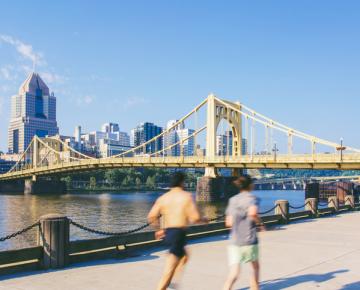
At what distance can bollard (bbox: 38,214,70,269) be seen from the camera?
33.4 ft

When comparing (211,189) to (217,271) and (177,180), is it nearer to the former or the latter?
(217,271)

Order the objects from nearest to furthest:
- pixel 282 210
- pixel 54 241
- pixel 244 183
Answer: pixel 244 183
pixel 54 241
pixel 282 210

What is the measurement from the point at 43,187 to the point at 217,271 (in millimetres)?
96585

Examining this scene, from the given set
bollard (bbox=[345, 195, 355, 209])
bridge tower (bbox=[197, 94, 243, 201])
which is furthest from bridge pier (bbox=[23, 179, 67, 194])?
bollard (bbox=[345, 195, 355, 209])

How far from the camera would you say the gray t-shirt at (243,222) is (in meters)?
7.32

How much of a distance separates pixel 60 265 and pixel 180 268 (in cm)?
409

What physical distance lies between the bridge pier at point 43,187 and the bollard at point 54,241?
3616 inches

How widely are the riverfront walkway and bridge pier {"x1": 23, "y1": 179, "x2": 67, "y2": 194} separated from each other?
3586 inches

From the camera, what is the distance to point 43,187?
101312 mm

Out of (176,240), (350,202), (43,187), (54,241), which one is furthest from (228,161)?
(176,240)

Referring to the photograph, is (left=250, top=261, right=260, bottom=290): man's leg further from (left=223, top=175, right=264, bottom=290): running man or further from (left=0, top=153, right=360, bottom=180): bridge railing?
(left=0, top=153, right=360, bottom=180): bridge railing

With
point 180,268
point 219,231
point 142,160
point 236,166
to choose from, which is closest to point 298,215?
point 219,231

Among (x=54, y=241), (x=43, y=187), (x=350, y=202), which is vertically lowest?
(x=43, y=187)

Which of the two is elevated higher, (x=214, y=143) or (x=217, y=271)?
(x=214, y=143)
